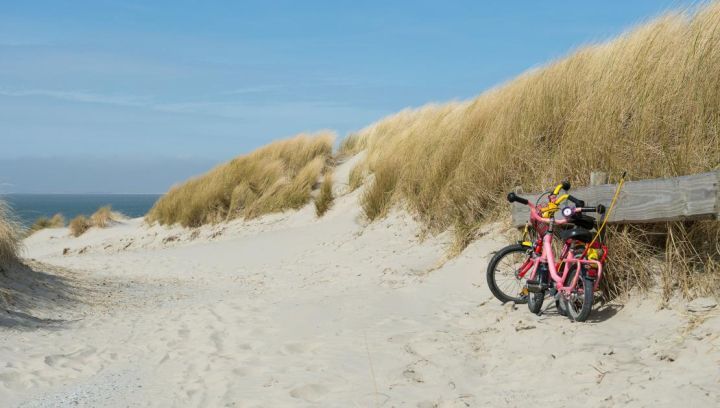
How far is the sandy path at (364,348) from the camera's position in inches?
159

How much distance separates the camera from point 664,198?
4.77 m

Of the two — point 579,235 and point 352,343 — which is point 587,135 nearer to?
point 579,235

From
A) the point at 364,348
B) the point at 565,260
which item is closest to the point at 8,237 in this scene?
the point at 364,348

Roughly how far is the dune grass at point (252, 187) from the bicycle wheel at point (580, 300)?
1092 centimetres

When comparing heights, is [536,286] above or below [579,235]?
below

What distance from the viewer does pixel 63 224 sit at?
23.8 m

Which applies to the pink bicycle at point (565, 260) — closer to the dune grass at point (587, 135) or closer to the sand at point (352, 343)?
the sand at point (352, 343)

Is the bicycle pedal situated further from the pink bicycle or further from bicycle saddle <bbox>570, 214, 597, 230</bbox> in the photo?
bicycle saddle <bbox>570, 214, 597, 230</bbox>

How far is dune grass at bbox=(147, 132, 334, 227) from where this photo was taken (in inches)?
635

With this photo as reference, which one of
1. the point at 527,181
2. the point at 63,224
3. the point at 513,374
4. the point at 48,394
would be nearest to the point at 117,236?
the point at 63,224

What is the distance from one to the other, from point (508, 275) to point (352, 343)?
1.83m

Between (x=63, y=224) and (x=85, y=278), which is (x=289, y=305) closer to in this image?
(x=85, y=278)

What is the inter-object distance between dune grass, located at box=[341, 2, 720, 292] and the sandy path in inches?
24.8

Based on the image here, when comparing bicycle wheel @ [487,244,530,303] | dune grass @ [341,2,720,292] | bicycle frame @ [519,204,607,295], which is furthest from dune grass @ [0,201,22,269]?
bicycle frame @ [519,204,607,295]
